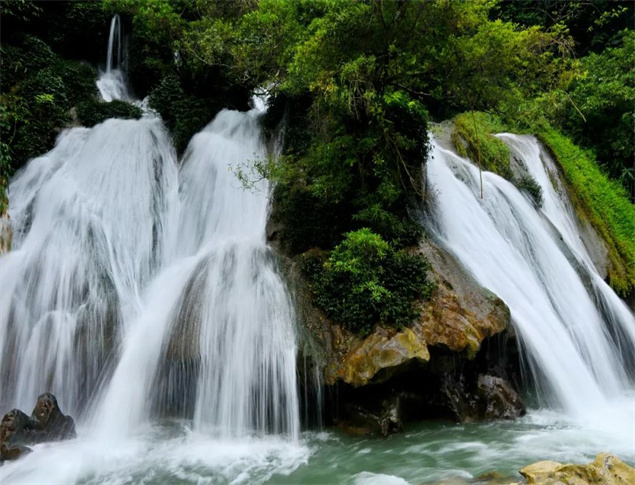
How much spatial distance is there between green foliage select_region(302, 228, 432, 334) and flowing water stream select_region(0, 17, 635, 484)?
2.80 feet

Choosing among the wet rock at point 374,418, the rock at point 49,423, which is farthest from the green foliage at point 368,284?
the rock at point 49,423

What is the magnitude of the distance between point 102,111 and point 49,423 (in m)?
9.63

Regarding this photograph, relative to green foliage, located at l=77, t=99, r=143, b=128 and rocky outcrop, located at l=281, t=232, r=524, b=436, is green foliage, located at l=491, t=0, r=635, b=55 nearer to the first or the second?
green foliage, located at l=77, t=99, r=143, b=128

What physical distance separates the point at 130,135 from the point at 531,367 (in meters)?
10.9

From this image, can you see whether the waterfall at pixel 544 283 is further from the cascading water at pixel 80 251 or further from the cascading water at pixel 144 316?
the cascading water at pixel 80 251

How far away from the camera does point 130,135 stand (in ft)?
38.2

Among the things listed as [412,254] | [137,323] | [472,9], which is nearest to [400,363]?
[412,254]

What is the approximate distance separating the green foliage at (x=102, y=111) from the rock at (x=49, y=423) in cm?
886

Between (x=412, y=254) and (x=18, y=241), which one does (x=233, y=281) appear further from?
(x=18, y=241)

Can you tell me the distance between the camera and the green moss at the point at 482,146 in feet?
38.6

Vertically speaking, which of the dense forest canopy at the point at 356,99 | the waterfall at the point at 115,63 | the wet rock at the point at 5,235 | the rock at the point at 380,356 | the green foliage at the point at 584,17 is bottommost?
the rock at the point at 380,356

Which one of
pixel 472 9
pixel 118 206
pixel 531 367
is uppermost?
pixel 472 9

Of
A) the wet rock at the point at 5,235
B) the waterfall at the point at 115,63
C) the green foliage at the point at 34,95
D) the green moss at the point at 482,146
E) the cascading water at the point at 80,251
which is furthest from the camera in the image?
the waterfall at the point at 115,63

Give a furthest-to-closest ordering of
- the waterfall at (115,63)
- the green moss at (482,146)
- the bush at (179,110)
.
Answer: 1. the waterfall at (115,63)
2. the bush at (179,110)
3. the green moss at (482,146)
